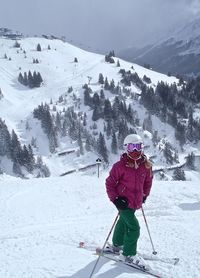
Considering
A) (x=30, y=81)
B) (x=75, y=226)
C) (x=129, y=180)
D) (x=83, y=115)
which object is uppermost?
(x=30, y=81)

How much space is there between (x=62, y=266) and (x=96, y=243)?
1799mm

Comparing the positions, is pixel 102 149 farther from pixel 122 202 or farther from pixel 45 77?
pixel 122 202

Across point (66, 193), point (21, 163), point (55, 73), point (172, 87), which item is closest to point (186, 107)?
point (172, 87)

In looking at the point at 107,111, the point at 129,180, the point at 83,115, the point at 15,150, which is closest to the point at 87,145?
the point at 83,115

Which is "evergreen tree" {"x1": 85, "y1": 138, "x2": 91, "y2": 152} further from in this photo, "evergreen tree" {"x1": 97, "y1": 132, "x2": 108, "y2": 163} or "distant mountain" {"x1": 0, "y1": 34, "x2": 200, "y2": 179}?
"evergreen tree" {"x1": 97, "y1": 132, "x2": 108, "y2": 163}

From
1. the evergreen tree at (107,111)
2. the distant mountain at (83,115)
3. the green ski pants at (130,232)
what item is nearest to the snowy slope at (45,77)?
the distant mountain at (83,115)

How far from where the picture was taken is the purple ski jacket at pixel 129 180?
8.47 metres

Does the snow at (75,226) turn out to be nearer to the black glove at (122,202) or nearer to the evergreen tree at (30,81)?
the black glove at (122,202)

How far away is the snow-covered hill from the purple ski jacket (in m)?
96.1

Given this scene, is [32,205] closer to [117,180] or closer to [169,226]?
[169,226]

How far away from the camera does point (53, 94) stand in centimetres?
15738

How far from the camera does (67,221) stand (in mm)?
12820

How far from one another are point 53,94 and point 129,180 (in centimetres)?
Result: 15099

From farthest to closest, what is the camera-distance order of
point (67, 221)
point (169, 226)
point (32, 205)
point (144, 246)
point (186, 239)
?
point (32, 205)
point (67, 221)
point (169, 226)
point (186, 239)
point (144, 246)
